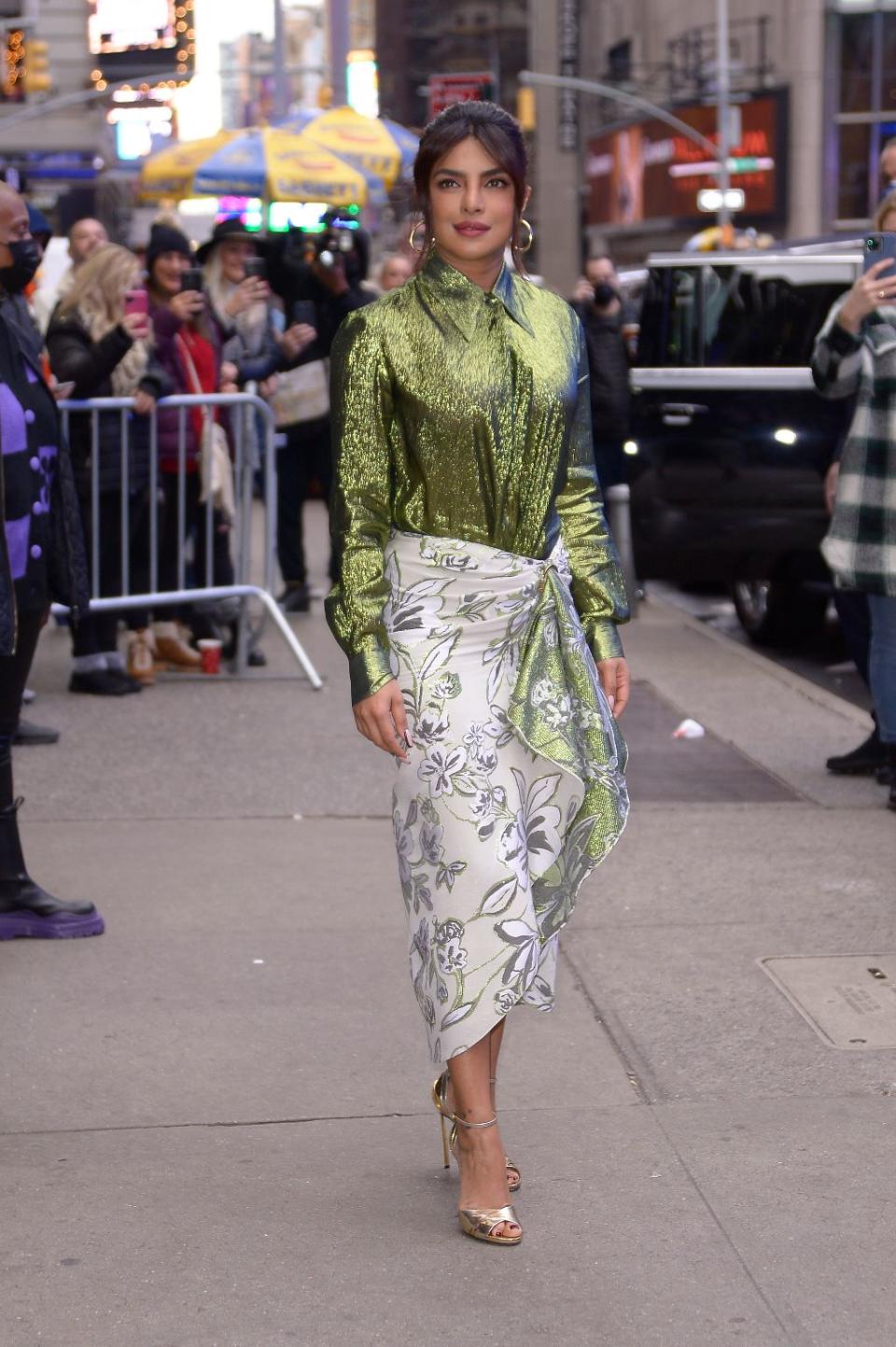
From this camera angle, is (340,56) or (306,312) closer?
(306,312)

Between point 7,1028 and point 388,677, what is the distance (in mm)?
1696

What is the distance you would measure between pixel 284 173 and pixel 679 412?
9.36m

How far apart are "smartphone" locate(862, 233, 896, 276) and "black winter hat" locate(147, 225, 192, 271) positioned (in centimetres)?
399

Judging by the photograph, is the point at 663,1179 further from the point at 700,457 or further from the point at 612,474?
the point at 612,474

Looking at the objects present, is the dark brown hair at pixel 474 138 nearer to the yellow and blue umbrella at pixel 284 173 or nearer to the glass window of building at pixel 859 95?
the yellow and blue umbrella at pixel 284 173

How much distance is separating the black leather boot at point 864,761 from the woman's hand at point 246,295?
4031 mm

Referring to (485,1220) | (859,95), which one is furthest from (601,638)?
(859,95)

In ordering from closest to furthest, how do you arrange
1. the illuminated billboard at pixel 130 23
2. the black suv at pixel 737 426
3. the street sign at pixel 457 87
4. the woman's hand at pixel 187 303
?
the woman's hand at pixel 187 303, the black suv at pixel 737 426, the street sign at pixel 457 87, the illuminated billboard at pixel 130 23

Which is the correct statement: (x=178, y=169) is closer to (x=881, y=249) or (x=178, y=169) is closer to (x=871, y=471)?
(x=871, y=471)

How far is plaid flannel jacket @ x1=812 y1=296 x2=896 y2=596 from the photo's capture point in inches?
252

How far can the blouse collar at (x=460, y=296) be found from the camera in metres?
3.48

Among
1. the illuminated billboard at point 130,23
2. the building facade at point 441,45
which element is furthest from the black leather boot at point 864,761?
the building facade at point 441,45

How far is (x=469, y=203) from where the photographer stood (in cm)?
343

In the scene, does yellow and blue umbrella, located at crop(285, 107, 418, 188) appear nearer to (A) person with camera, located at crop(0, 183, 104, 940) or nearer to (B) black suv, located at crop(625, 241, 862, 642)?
(B) black suv, located at crop(625, 241, 862, 642)
